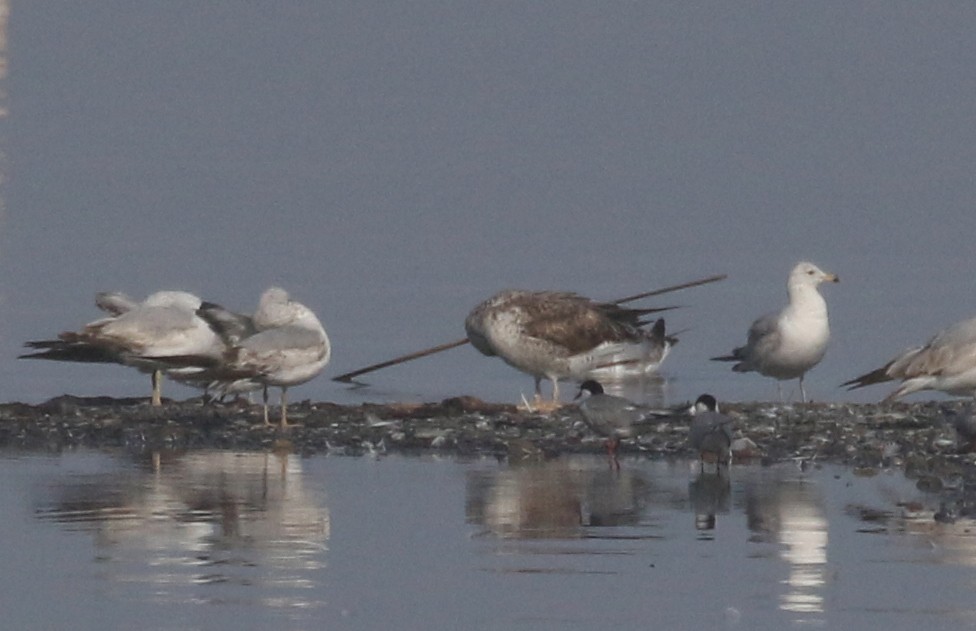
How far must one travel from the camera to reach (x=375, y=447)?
1595 centimetres

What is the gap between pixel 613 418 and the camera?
51.0 ft

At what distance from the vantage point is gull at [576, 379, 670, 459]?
15.6 m

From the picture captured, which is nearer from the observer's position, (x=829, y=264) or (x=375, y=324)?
(x=375, y=324)

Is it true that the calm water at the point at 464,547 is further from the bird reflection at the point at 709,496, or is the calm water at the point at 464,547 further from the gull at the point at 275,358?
the gull at the point at 275,358

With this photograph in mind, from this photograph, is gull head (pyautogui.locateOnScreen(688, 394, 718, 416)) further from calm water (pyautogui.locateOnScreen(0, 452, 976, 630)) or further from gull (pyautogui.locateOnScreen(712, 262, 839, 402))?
gull (pyautogui.locateOnScreen(712, 262, 839, 402))

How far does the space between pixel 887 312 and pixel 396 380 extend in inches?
234

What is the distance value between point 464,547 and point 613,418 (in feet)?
12.0

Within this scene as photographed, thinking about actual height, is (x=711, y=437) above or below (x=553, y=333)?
below

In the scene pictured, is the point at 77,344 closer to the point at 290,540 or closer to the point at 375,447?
the point at 375,447

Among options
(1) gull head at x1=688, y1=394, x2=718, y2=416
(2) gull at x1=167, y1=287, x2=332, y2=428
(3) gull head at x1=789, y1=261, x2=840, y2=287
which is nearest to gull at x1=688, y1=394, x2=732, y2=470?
(1) gull head at x1=688, y1=394, x2=718, y2=416

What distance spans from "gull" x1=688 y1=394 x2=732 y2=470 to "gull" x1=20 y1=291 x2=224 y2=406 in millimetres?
4191

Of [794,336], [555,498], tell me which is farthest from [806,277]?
[555,498]

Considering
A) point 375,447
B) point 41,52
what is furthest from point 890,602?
point 41,52

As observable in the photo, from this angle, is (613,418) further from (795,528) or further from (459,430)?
(795,528)
